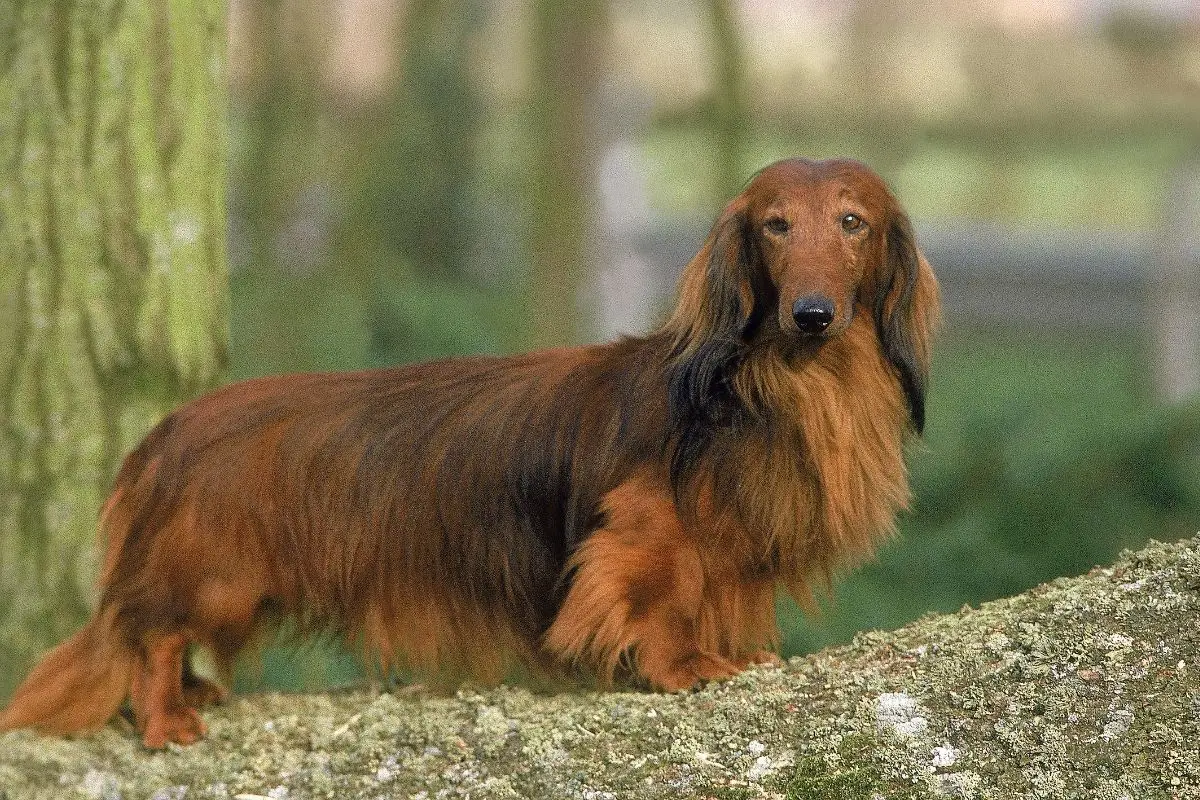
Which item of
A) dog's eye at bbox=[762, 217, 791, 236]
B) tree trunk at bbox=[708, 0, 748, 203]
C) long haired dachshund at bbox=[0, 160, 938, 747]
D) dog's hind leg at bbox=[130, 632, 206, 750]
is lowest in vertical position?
dog's hind leg at bbox=[130, 632, 206, 750]

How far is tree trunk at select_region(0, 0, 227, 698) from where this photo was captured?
5.00 metres

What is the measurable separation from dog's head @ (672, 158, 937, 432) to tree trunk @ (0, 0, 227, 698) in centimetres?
184

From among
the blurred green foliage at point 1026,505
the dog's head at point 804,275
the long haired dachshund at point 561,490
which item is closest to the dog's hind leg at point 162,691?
the long haired dachshund at point 561,490

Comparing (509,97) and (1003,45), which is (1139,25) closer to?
(1003,45)

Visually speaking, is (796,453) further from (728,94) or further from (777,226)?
(728,94)

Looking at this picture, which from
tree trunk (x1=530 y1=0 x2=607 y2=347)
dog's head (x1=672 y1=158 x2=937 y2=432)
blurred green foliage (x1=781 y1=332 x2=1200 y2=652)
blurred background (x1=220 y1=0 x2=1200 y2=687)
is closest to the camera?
dog's head (x1=672 y1=158 x2=937 y2=432)

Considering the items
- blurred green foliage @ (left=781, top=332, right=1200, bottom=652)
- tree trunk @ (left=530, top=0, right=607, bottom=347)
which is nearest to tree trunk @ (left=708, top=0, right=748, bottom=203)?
tree trunk @ (left=530, top=0, right=607, bottom=347)

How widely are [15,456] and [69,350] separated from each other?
39cm

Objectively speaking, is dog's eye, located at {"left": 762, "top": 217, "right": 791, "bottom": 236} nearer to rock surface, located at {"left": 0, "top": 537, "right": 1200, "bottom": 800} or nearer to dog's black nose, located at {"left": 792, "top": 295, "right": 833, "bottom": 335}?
dog's black nose, located at {"left": 792, "top": 295, "right": 833, "bottom": 335}

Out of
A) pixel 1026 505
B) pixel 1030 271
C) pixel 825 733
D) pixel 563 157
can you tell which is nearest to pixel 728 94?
pixel 563 157

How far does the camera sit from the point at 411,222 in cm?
1462

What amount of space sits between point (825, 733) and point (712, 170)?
20.0 ft

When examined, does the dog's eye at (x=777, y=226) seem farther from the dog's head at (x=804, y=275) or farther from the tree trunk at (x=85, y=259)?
the tree trunk at (x=85, y=259)

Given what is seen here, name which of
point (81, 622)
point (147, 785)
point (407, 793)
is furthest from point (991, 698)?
point (81, 622)
